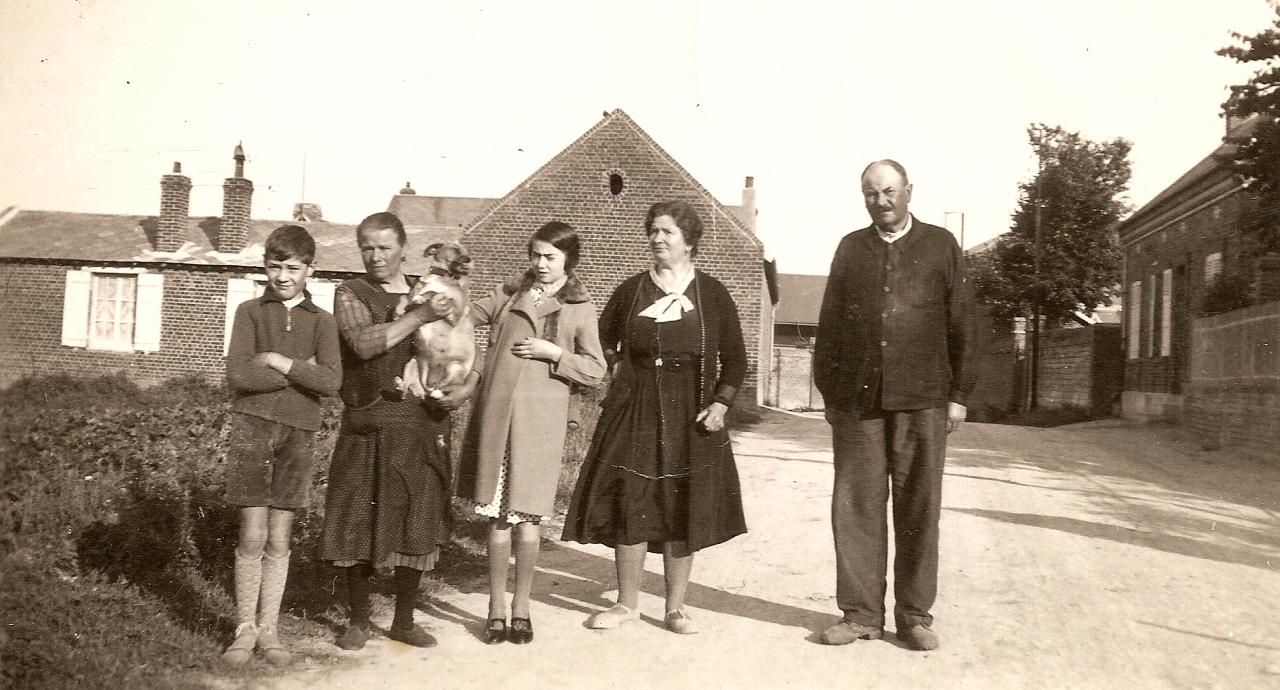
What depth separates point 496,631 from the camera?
4.54m

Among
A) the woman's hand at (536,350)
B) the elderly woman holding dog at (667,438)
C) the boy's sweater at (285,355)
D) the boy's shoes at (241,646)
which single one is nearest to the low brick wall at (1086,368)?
the elderly woman holding dog at (667,438)

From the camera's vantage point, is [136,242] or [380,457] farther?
[136,242]

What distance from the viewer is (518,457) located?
15.0 feet

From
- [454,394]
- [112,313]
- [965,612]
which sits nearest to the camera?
[454,394]

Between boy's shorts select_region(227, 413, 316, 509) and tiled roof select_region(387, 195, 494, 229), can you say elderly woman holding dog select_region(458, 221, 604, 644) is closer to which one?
boy's shorts select_region(227, 413, 316, 509)

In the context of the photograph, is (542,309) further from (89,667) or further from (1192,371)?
(1192,371)

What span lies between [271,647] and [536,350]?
1675mm

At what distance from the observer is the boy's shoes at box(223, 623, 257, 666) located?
396 cm

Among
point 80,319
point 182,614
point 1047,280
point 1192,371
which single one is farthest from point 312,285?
point 1047,280

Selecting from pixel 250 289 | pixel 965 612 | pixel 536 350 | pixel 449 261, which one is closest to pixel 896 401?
pixel 965 612

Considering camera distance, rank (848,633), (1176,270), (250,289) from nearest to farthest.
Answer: (848,633) < (250,289) < (1176,270)

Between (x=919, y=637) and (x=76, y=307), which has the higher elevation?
(x=76, y=307)

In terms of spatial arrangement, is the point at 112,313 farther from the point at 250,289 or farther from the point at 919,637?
the point at 919,637

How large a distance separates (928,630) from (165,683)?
3.20m
